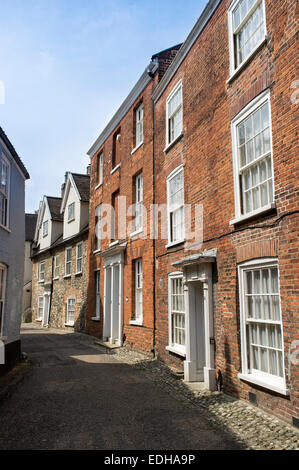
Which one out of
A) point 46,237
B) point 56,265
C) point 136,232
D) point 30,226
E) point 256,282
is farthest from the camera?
point 30,226

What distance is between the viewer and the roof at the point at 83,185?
76.7ft

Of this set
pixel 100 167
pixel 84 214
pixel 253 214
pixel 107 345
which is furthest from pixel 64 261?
pixel 253 214

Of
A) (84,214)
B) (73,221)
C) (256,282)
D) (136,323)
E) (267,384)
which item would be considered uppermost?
(84,214)

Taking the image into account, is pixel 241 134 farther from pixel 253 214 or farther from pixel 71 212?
pixel 71 212

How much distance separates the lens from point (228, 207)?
27.2 ft

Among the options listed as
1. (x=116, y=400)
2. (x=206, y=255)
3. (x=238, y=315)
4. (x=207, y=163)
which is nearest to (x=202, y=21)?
(x=207, y=163)

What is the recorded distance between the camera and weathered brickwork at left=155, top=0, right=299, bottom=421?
6.25 metres

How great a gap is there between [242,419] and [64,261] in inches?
787

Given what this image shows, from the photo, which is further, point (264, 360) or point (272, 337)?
point (264, 360)

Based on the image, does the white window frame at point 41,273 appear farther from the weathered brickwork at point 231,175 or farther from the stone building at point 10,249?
the weathered brickwork at point 231,175

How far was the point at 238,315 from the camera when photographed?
762 cm

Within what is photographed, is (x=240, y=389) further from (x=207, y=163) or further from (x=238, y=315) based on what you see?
(x=207, y=163)

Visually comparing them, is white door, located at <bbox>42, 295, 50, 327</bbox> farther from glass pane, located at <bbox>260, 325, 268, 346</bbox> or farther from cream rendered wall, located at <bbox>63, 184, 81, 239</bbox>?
glass pane, located at <bbox>260, 325, 268, 346</bbox>
